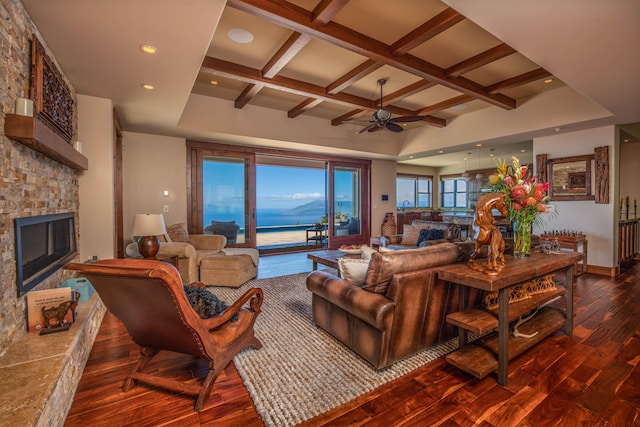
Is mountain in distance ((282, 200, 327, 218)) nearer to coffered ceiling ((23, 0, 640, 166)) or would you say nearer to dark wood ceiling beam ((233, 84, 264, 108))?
coffered ceiling ((23, 0, 640, 166))

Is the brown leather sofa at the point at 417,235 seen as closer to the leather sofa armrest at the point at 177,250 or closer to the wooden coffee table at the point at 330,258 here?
the wooden coffee table at the point at 330,258

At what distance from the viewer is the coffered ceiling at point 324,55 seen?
6.87 ft

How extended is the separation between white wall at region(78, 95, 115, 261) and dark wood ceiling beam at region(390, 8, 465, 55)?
3.47 meters

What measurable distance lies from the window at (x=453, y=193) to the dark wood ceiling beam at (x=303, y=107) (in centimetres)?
821

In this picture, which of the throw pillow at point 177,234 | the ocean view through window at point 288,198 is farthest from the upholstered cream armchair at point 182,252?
the ocean view through window at point 288,198

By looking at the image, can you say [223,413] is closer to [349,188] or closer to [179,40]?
[179,40]

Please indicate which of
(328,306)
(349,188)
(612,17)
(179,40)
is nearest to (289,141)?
(349,188)

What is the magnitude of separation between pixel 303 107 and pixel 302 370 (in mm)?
4423

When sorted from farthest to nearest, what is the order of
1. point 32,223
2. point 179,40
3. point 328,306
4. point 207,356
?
1. point 328,306
2. point 179,40
3. point 32,223
4. point 207,356

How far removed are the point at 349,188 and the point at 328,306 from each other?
5.52 meters

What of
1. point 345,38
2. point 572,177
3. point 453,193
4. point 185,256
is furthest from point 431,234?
point 453,193

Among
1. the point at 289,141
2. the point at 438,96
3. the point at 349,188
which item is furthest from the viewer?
the point at 349,188

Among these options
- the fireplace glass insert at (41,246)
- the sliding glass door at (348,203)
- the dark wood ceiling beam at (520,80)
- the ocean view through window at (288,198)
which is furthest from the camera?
the ocean view through window at (288,198)

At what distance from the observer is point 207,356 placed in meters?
1.85
